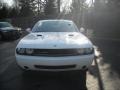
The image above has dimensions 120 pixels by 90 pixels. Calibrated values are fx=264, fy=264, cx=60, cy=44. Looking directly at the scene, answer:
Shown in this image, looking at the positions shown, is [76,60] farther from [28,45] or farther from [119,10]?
[119,10]

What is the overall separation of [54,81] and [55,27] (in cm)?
254

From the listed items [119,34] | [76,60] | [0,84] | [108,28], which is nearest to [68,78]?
[76,60]

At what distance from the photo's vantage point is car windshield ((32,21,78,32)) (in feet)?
27.6

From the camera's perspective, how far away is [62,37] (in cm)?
722

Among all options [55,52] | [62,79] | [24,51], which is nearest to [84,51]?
[55,52]

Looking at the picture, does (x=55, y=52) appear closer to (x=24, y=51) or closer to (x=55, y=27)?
(x=24, y=51)

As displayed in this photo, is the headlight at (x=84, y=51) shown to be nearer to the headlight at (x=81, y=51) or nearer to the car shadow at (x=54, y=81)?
the headlight at (x=81, y=51)

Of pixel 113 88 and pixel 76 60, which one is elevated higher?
pixel 76 60

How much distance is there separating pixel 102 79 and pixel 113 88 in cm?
83

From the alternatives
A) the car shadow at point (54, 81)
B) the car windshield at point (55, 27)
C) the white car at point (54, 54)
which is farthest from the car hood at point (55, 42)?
the car windshield at point (55, 27)

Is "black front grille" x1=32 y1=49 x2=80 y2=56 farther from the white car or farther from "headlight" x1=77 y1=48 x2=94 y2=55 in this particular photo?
"headlight" x1=77 y1=48 x2=94 y2=55

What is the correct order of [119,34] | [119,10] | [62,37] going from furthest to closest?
[119,10], [119,34], [62,37]

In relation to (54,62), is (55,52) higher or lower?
higher

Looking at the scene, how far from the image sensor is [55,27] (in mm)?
8586
